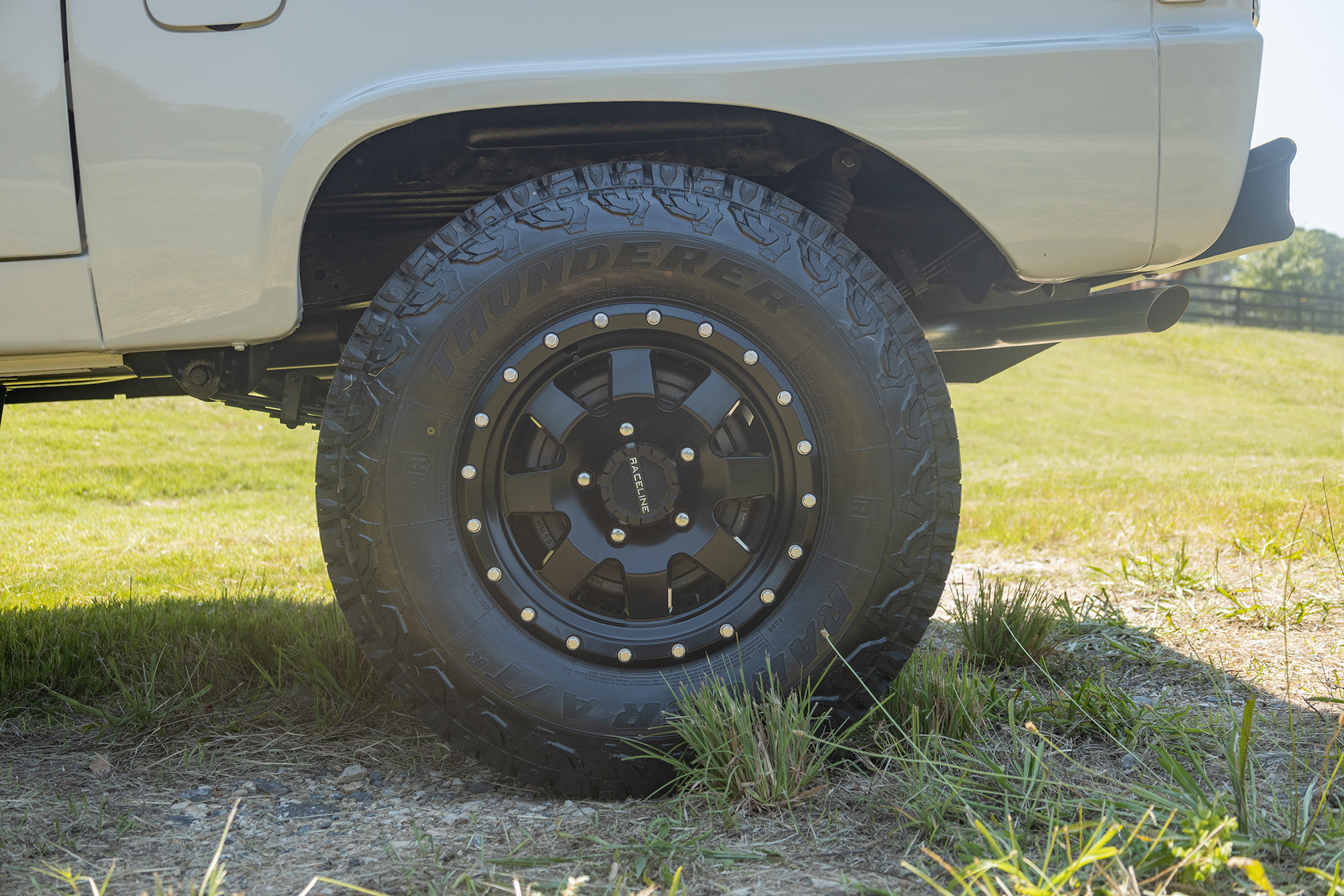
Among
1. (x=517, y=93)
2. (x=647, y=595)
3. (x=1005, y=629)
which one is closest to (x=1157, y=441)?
(x=1005, y=629)

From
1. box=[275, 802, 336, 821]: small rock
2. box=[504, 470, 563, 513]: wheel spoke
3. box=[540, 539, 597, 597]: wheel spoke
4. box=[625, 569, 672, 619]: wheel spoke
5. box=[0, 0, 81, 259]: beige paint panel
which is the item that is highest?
box=[0, 0, 81, 259]: beige paint panel

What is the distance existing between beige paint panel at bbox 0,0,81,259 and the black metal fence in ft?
95.7

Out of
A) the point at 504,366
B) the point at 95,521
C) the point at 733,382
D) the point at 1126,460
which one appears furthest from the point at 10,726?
the point at 1126,460

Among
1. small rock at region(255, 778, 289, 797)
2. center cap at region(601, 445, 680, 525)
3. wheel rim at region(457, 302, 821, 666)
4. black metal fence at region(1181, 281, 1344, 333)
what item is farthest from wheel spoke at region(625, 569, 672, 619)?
black metal fence at region(1181, 281, 1344, 333)

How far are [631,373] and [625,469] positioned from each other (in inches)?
7.7

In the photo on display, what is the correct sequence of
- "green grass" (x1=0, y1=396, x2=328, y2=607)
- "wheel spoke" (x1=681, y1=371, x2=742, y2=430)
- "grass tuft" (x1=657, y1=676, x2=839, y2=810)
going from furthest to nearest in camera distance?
"green grass" (x1=0, y1=396, x2=328, y2=607) < "wheel spoke" (x1=681, y1=371, x2=742, y2=430) < "grass tuft" (x1=657, y1=676, x2=839, y2=810)

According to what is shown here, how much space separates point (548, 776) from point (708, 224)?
3.72 ft

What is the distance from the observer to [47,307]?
5.32ft

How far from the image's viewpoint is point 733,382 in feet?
5.64

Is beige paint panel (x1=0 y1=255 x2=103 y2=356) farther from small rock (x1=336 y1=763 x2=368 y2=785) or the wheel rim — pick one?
small rock (x1=336 y1=763 x2=368 y2=785)

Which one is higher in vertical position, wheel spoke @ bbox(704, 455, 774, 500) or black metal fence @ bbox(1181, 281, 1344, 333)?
black metal fence @ bbox(1181, 281, 1344, 333)

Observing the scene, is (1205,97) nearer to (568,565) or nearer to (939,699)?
(939,699)

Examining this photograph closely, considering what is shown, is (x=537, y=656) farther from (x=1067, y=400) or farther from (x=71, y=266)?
(x=1067, y=400)

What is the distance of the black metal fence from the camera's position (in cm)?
2667
